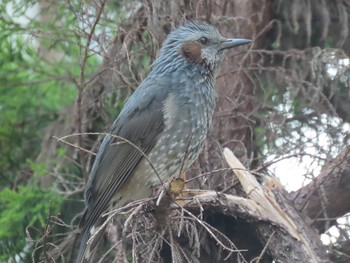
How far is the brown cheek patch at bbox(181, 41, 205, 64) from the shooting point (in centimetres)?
658

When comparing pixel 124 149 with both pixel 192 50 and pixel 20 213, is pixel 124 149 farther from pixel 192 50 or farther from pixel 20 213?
pixel 20 213

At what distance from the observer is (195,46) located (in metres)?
6.61

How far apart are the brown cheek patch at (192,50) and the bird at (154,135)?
0.18 feet

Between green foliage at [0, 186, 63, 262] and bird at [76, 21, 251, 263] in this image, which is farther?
green foliage at [0, 186, 63, 262]

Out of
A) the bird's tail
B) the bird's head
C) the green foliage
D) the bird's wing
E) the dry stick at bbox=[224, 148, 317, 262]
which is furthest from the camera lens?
the green foliage

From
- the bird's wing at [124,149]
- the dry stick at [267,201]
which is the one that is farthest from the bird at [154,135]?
the dry stick at [267,201]

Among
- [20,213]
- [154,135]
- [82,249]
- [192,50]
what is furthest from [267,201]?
[20,213]

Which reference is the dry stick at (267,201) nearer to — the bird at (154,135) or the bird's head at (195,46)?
the bird at (154,135)

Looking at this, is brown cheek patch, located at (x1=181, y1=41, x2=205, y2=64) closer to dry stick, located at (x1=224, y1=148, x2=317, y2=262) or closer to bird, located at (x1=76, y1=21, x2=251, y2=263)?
bird, located at (x1=76, y1=21, x2=251, y2=263)

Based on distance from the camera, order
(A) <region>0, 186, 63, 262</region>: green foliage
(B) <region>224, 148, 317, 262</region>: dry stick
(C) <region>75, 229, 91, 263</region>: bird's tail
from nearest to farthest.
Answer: (B) <region>224, 148, 317, 262</region>: dry stick, (C) <region>75, 229, 91, 263</region>: bird's tail, (A) <region>0, 186, 63, 262</region>: green foliage

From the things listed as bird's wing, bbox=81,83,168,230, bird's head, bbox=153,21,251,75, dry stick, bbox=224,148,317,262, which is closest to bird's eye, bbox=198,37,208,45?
bird's head, bbox=153,21,251,75

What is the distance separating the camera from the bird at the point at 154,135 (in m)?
6.11

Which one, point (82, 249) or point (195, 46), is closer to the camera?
point (82, 249)

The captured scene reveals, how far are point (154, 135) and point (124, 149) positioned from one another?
231 millimetres
